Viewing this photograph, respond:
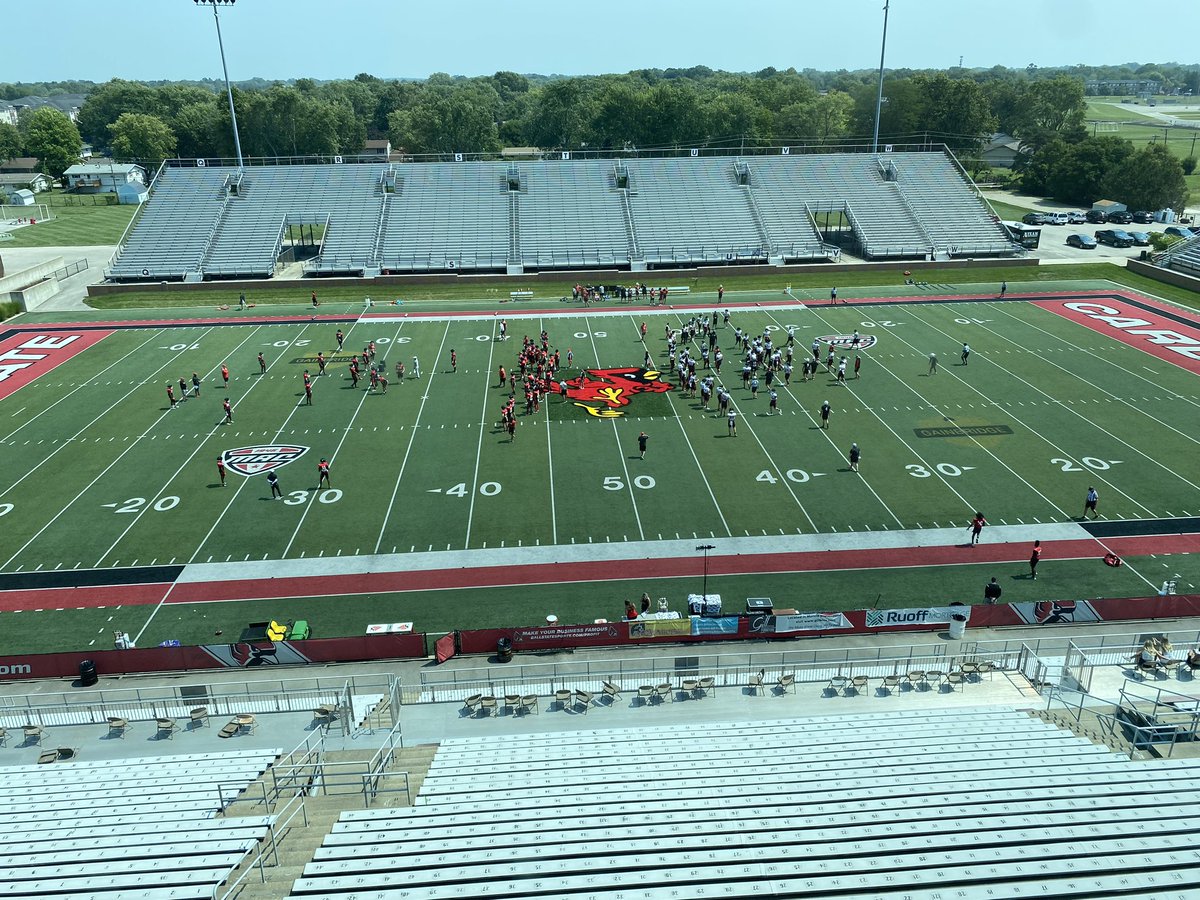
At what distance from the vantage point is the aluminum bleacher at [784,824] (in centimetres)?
1081

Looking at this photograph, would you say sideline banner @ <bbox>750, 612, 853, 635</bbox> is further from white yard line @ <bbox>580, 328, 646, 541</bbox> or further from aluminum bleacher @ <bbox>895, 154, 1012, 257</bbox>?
aluminum bleacher @ <bbox>895, 154, 1012, 257</bbox>

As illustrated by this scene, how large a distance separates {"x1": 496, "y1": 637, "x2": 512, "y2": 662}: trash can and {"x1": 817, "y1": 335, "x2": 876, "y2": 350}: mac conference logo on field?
27.2 m

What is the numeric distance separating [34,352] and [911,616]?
1685 inches

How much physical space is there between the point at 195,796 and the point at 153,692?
6.45m

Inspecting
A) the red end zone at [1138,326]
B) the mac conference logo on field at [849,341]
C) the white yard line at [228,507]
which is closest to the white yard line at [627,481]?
the white yard line at [228,507]

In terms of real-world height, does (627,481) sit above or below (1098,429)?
below

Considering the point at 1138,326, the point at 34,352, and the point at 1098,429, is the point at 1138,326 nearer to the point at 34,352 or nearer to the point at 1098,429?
the point at 1098,429

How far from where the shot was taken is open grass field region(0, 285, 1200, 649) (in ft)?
77.9

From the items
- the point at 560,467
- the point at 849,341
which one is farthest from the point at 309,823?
the point at 849,341

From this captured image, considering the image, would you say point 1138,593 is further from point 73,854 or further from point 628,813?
point 73,854

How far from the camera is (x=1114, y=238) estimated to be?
67000 millimetres

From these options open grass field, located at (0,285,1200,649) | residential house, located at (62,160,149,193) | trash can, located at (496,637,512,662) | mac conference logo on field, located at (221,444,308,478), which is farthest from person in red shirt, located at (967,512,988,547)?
residential house, located at (62,160,149,193)

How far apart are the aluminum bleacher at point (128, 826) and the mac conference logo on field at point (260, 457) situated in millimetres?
15914

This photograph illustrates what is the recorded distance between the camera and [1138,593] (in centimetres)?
2298
